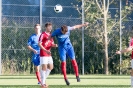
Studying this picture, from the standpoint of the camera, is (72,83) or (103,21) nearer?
(72,83)

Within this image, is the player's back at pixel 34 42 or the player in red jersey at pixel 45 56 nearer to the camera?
the player in red jersey at pixel 45 56

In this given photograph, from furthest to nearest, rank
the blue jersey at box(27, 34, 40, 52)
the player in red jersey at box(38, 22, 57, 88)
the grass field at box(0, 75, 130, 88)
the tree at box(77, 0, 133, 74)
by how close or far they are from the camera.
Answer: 1. the tree at box(77, 0, 133, 74)
2. the blue jersey at box(27, 34, 40, 52)
3. the grass field at box(0, 75, 130, 88)
4. the player in red jersey at box(38, 22, 57, 88)

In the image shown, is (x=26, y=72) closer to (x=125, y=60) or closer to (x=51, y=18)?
(x=51, y=18)

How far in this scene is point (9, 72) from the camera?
27.8 m

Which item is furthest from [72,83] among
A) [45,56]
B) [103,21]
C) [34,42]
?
[103,21]

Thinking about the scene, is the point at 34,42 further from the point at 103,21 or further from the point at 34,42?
the point at 103,21

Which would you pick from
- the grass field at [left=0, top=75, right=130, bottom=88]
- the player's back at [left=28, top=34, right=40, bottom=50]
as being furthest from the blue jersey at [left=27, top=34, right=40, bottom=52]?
the grass field at [left=0, top=75, right=130, bottom=88]

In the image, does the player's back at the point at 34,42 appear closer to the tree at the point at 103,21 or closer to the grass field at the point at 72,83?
the grass field at the point at 72,83

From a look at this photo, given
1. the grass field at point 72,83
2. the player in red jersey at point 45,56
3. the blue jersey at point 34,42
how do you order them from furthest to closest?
the blue jersey at point 34,42
the grass field at point 72,83
the player in red jersey at point 45,56

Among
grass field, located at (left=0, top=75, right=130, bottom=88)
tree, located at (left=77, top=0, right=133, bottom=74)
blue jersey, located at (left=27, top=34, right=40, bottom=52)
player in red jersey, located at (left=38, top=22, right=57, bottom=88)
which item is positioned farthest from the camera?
tree, located at (left=77, top=0, right=133, bottom=74)

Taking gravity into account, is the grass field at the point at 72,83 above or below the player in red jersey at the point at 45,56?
below

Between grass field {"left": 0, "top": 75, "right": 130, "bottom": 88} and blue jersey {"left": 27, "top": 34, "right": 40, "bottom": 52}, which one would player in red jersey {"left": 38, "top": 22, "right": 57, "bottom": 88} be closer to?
grass field {"left": 0, "top": 75, "right": 130, "bottom": 88}

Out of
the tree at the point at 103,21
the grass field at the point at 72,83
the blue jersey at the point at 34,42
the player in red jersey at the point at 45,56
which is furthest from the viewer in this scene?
the tree at the point at 103,21

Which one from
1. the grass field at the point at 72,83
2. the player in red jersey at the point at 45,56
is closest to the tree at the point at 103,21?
the grass field at the point at 72,83
